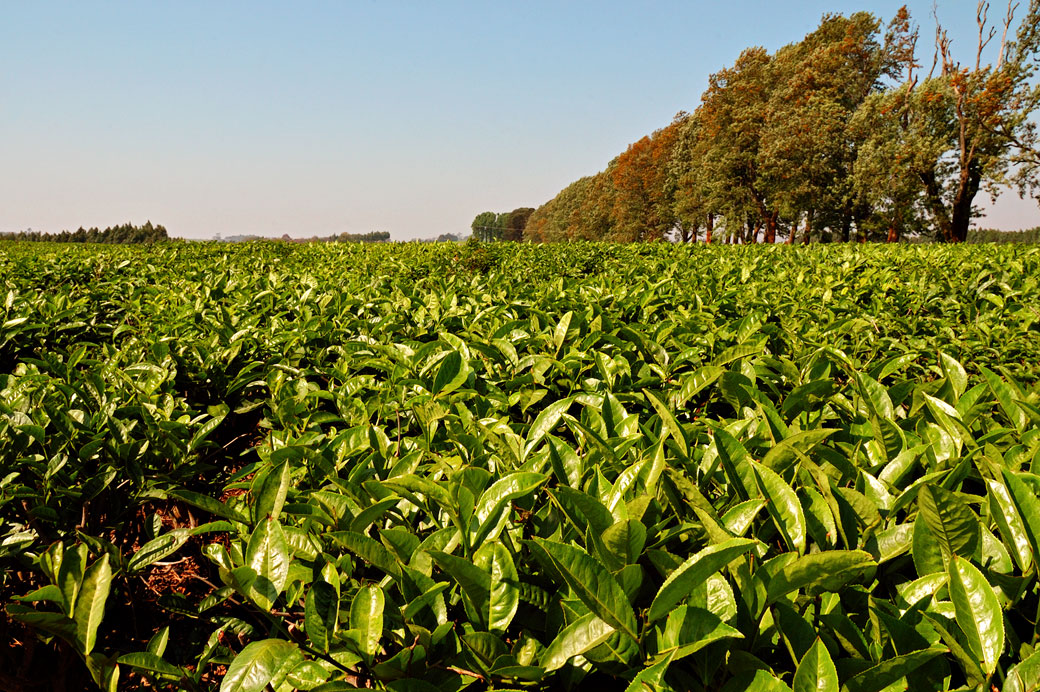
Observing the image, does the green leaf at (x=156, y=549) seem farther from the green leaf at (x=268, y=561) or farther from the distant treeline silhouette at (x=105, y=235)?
the distant treeline silhouette at (x=105, y=235)

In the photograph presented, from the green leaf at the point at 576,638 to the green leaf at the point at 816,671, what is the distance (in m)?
0.27

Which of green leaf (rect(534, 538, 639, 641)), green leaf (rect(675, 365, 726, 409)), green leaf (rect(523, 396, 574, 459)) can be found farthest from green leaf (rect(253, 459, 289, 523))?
green leaf (rect(675, 365, 726, 409))

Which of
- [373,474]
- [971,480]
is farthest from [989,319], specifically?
[373,474]

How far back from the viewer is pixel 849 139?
3794 centimetres

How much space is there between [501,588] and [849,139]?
146ft

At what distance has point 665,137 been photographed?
61938 millimetres

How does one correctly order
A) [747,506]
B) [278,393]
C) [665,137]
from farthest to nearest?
[665,137], [278,393], [747,506]

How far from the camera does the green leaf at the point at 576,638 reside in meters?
0.90

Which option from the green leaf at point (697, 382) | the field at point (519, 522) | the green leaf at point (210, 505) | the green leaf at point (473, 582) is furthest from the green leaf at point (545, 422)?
the green leaf at point (210, 505)

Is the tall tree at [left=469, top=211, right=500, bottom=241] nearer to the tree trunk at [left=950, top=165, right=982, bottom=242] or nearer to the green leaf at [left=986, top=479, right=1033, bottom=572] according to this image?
the tree trunk at [left=950, top=165, right=982, bottom=242]

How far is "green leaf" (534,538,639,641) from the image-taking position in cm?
84

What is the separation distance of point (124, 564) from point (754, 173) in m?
48.6

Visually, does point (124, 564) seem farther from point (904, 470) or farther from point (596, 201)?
point (596, 201)

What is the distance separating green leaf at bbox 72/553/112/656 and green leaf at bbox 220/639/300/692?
0.90ft
